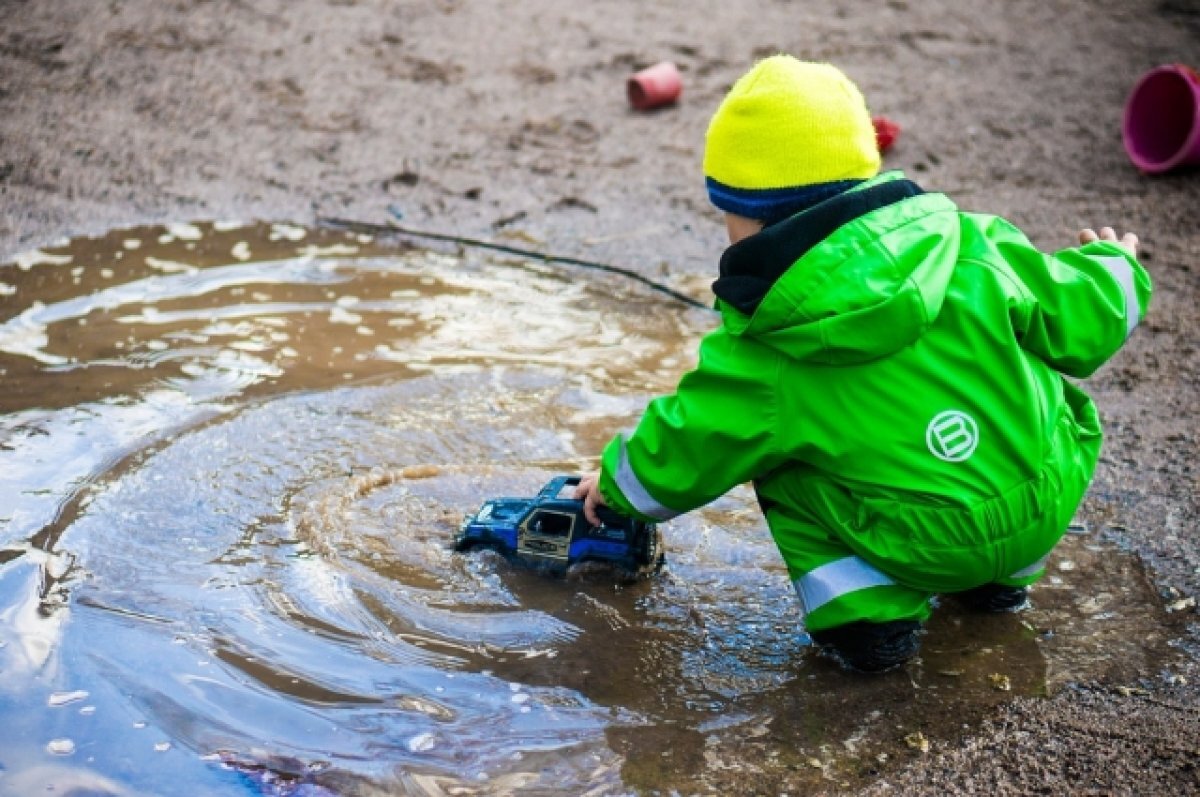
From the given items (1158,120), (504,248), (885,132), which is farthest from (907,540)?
(1158,120)

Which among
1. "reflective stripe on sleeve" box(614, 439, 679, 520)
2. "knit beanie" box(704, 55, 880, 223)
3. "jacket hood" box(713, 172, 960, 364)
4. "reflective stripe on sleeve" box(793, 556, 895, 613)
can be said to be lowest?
"reflective stripe on sleeve" box(793, 556, 895, 613)

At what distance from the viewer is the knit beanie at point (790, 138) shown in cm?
254

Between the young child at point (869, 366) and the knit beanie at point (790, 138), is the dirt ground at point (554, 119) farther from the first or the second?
the knit beanie at point (790, 138)

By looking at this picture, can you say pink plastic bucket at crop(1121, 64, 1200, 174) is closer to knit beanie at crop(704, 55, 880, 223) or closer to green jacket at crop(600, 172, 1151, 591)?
green jacket at crop(600, 172, 1151, 591)

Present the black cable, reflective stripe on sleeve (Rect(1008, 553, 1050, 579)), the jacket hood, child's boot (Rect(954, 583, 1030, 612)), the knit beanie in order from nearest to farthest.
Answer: the jacket hood → the knit beanie → reflective stripe on sleeve (Rect(1008, 553, 1050, 579)) → child's boot (Rect(954, 583, 1030, 612)) → the black cable

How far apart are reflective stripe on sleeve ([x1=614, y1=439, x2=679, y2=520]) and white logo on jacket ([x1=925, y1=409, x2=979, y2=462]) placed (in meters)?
0.56

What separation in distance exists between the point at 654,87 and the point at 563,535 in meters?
3.63

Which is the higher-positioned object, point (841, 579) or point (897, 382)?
point (897, 382)

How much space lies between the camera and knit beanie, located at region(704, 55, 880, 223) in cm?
254

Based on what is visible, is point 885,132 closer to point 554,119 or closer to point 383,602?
point 554,119

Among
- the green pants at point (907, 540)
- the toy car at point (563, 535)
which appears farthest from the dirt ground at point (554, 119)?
the toy car at point (563, 535)

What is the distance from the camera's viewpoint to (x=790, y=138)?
255 centimetres

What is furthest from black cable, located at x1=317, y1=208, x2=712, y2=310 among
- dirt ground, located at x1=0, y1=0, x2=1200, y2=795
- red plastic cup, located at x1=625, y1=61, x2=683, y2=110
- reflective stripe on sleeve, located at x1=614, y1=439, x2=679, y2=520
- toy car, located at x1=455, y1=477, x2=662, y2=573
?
reflective stripe on sleeve, located at x1=614, y1=439, x2=679, y2=520

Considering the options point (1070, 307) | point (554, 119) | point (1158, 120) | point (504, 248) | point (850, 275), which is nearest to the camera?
point (850, 275)
